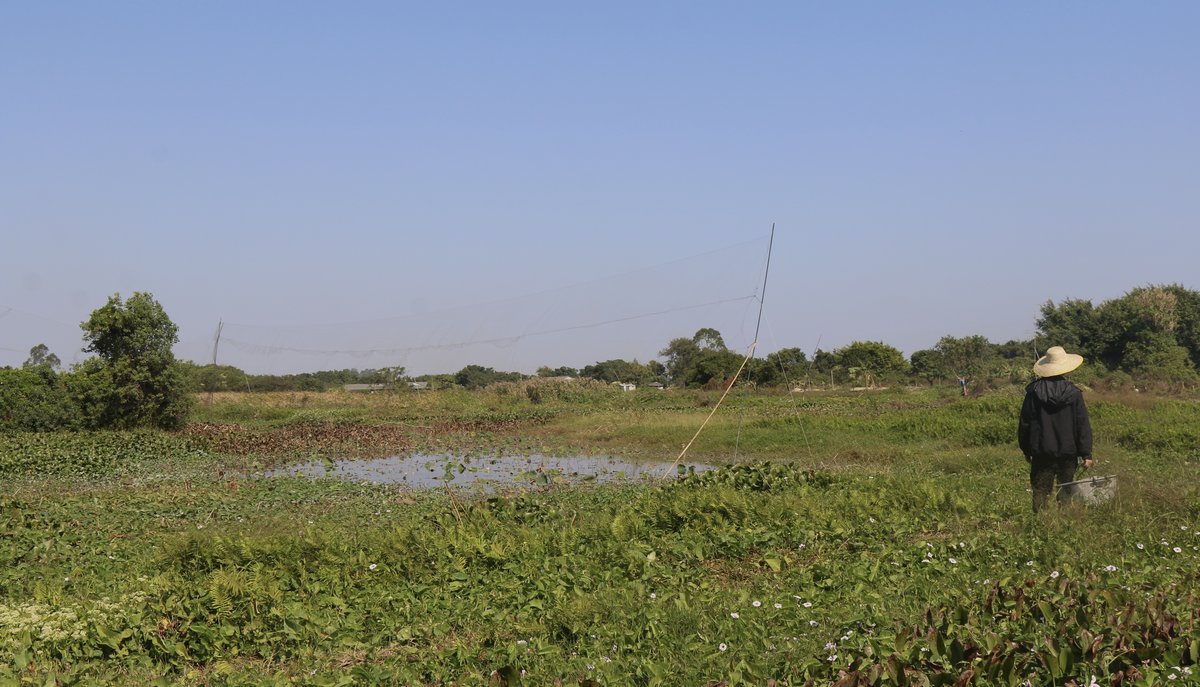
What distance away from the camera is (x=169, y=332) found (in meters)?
21.5

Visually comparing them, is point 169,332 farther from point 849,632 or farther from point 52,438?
point 849,632

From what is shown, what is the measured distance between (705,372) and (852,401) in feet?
42.1

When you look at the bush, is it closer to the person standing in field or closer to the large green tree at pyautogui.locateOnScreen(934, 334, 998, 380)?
the person standing in field

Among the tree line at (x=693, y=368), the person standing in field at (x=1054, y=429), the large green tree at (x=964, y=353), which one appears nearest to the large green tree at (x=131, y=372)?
the tree line at (x=693, y=368)

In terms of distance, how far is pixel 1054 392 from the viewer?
7832mm

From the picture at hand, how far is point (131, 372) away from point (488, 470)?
1028 cm

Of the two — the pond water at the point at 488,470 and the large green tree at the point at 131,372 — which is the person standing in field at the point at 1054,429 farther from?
the large green tree at the point at 131,372

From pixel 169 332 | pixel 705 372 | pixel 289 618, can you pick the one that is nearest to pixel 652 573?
pixel 289 618

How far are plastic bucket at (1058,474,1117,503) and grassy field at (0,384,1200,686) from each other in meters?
0.14

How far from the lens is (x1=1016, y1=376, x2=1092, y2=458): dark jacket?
7.68 meters

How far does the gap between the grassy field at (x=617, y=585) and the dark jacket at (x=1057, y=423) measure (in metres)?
0.52

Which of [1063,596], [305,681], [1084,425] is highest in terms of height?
[1084,425]

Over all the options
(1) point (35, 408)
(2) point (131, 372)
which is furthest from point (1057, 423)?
(1) point (35, 408)

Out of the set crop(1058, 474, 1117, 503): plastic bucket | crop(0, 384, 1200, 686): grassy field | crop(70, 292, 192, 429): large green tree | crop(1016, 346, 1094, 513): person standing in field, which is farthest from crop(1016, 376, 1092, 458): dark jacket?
crop(70, 292, 192, 429): large green tree
